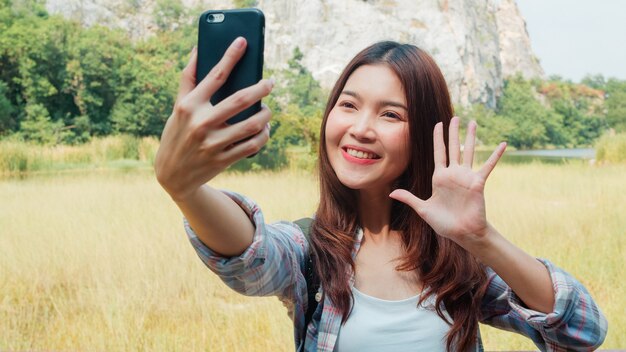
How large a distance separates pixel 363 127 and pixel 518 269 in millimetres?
196

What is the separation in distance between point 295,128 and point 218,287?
2.73 metres

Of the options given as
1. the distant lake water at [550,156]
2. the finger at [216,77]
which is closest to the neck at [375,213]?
the finger at [216,77]

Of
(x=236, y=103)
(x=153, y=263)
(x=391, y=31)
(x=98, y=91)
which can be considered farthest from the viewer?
(x=391, y=31)

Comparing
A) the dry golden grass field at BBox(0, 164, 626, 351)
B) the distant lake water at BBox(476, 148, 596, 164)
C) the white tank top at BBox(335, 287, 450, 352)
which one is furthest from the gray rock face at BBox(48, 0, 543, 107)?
the white tank top at BBox(335, 287, 450, 352)

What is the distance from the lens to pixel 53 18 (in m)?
4.91

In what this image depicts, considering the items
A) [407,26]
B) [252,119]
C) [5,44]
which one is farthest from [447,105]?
[407,26]

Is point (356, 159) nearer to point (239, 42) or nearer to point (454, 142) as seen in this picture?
point (454, 142)

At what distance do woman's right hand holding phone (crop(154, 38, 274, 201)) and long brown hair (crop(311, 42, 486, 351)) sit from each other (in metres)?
0.24

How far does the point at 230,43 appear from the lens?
37 cm

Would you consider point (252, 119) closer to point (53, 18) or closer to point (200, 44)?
point (200, 44)

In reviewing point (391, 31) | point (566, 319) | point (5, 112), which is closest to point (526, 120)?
point (5, 112)

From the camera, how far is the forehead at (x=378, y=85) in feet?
1.93

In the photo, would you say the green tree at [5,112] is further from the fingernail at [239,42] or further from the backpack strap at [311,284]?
the fingernail at [239,42]

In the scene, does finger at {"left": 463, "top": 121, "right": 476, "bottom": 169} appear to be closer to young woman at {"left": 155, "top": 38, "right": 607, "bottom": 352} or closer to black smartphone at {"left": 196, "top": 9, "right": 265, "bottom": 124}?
young woman at {"left": 155, "top": 38, "right": 607, "bottom": 352}
